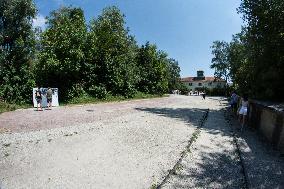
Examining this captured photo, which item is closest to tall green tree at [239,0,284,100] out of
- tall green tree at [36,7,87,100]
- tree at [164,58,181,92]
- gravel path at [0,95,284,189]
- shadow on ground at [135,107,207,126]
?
shadow on ground at [135,107,207,126]

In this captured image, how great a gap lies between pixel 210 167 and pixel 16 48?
25.5 meters

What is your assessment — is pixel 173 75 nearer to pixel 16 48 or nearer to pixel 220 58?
pixel 220 58

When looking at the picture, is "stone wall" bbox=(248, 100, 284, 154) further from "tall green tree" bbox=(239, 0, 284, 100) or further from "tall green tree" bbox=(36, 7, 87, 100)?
"tall green tree" bbox=(36, 7, 87, 100)

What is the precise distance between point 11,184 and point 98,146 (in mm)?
4516

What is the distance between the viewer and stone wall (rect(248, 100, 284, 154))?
1436 centimetres

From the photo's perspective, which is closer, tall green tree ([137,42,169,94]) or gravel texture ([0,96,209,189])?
gravel texture ([0,96,209,189])

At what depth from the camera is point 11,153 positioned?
37.6 feet

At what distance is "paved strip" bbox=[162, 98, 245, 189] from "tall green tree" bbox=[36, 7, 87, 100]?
808 inches

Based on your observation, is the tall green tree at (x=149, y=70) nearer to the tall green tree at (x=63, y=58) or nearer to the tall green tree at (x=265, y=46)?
the tall green tree at (x=63, y=58)

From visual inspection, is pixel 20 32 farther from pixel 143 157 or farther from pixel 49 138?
pixel 143 157

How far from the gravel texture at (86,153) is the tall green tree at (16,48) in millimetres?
12674

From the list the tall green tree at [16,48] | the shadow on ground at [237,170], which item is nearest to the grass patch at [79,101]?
the tall green tree at [16,48]

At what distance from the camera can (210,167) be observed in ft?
34.6

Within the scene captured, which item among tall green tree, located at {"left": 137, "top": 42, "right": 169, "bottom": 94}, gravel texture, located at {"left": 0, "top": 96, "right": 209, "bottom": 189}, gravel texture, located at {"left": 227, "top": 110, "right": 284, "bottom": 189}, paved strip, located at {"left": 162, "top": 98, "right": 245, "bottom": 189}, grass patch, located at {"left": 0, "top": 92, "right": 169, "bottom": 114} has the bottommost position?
gravel texture, located at {"left": 227, "top": 110, "right": 284, "bottom": 189}
